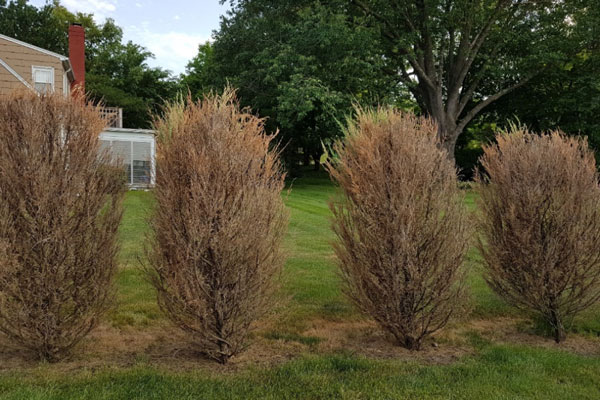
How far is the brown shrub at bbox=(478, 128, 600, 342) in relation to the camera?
447cm

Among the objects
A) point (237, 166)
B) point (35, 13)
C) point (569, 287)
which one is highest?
point (35, 13)

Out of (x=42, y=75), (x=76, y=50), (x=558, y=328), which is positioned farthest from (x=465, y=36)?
(x=558, y=328)

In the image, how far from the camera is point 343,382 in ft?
11.8

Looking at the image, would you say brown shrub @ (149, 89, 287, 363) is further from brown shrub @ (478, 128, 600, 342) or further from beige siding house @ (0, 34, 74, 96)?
beige siding house @ (0, 34, 74, 96)

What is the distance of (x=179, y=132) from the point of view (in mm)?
3822

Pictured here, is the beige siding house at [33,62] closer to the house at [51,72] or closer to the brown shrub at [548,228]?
the house at [51,72]

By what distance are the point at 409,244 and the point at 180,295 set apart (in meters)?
2.00

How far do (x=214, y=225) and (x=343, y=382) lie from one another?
63.7 inches

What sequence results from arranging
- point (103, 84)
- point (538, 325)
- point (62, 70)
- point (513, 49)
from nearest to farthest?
point (538, 325), point (62, 70), point (513, 49), point (103, 84)

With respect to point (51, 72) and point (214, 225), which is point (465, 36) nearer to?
point (51, 72)

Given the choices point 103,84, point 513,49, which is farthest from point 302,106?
point 103,84

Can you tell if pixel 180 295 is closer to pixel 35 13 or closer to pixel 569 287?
pixel 569 287

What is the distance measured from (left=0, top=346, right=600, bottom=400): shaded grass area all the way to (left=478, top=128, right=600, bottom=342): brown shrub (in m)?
0.76

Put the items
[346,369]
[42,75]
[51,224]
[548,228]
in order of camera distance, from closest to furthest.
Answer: [51,224], [346,369], [548,228], [42,75]
